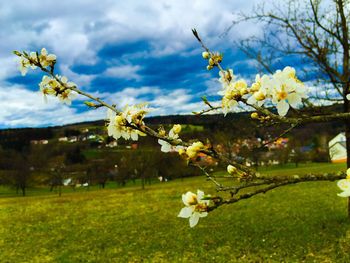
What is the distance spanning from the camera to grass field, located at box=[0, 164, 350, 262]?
9.29 m

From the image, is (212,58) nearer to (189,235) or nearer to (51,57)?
(51,57)

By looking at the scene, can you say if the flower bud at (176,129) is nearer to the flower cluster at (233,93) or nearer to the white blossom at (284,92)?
the flower cluster at (233,93)

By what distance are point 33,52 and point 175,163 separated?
55848mm

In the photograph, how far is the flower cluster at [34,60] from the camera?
254 cm

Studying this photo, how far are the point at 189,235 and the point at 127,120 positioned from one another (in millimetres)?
10027

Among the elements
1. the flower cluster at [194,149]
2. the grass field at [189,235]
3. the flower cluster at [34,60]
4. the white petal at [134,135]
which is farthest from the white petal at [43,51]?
the grass field at [189,235]

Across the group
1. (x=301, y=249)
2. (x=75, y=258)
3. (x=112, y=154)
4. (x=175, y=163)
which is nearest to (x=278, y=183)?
(x=301, y=249)

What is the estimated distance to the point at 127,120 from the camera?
1.89m

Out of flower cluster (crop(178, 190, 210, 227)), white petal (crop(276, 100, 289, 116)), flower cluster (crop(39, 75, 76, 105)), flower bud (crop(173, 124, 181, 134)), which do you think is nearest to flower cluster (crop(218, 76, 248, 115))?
flower bud (crop(173, 124, 181, 134))

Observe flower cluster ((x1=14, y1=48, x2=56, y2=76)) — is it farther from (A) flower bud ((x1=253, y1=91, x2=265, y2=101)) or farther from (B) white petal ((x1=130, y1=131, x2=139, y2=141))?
(A) flower bud ((x1=253, y1=91, x2=265, y2=101))

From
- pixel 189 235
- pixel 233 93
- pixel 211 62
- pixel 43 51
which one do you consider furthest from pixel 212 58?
pixel 189 235

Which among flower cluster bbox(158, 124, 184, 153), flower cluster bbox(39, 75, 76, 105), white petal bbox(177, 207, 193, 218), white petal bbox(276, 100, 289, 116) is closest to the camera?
white petal bbox(276, 100, 289, 116)

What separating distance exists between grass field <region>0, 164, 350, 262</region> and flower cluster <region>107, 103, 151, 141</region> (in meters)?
7.49

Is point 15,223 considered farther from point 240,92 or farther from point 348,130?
point 240,92
